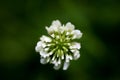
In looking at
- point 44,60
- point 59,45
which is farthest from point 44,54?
point 59,45

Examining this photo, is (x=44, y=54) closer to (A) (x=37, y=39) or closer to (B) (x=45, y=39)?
(B) (x=45, y=39)

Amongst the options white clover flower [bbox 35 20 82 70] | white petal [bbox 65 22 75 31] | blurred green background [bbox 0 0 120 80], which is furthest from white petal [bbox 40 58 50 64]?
blurred green background [bbox 0 0 120 80]

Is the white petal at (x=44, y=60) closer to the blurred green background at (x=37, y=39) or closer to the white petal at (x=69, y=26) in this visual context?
the white petal at (x=69, y=26)

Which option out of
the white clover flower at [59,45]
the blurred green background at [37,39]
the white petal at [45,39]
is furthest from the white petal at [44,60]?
the blurred green background at [37,39]

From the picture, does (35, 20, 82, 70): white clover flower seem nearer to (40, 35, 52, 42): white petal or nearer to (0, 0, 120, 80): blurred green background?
(40, 35, 52, 42): white petal
